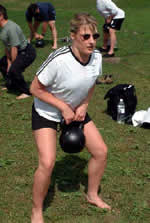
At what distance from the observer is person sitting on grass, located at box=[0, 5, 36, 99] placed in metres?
8.12

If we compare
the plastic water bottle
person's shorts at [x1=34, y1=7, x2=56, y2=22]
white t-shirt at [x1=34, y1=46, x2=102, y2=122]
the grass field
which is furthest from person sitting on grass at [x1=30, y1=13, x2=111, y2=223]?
person's shorts at [x1=34, y1=7, x2=56, y2=22]

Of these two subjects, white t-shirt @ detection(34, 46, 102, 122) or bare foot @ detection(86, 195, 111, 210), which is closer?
white t-shirt @ detection(34, 46, 102, 122)

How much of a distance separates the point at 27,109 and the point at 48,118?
419cm

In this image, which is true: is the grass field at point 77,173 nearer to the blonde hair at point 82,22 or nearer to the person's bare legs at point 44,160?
the person's bare legs at point 44,160

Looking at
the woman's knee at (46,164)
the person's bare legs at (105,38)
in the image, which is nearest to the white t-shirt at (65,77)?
the woman's knee at (46,164)

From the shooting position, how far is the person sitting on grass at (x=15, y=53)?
320 inches

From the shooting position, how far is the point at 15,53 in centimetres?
845

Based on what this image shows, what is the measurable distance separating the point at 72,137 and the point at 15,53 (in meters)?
4.67

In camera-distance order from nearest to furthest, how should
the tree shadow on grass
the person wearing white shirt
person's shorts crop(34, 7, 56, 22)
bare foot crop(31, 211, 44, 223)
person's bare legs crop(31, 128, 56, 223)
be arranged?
person's bare legs crop(31, 128, 56, 223), bare foot crop(31, 211, 44, 223), the tree shadow on grass, the person wearing white shirt, person's shorts crop(34, 7, 56, 22)

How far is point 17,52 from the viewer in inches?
336

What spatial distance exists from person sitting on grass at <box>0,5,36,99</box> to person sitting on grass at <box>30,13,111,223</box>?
430cm

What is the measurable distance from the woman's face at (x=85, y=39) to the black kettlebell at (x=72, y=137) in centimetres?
85

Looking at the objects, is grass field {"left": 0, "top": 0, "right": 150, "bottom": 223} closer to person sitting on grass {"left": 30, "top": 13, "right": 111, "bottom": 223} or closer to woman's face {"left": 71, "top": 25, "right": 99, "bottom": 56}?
person sitting on grass {"left": 30, "top": 13, "right": 111, "bottom": 223}

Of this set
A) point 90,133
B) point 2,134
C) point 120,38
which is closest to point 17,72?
point 2,134
